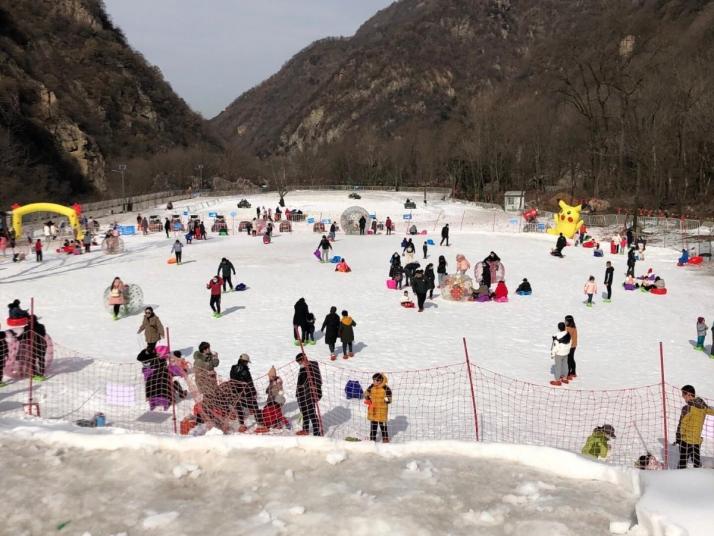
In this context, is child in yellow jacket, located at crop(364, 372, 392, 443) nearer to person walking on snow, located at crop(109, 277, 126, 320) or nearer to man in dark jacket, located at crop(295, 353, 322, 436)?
man in dark jacket, located at crop(295, 353, 322, 436)

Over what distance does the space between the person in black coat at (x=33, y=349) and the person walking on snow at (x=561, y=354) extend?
1040cm

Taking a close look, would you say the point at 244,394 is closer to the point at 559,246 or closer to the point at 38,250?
the point at 38,250

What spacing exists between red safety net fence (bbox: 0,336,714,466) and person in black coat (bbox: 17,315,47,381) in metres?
0.34

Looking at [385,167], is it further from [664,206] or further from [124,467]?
[124,467]

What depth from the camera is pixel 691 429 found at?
8195mm

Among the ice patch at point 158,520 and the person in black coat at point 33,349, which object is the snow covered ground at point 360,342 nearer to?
the ice patch at point 158,520

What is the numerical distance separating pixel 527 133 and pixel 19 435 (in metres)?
72.9

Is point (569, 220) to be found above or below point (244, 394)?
above

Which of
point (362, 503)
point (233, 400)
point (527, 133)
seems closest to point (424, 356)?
point (233, 400)

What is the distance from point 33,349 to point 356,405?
21.3 ft

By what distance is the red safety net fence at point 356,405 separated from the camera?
9.38 metres

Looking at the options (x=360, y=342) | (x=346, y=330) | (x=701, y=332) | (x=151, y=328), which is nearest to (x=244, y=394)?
(x=346, y=330)

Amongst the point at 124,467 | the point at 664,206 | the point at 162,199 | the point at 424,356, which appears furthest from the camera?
the point at 162,199

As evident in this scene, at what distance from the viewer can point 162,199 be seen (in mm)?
62688
